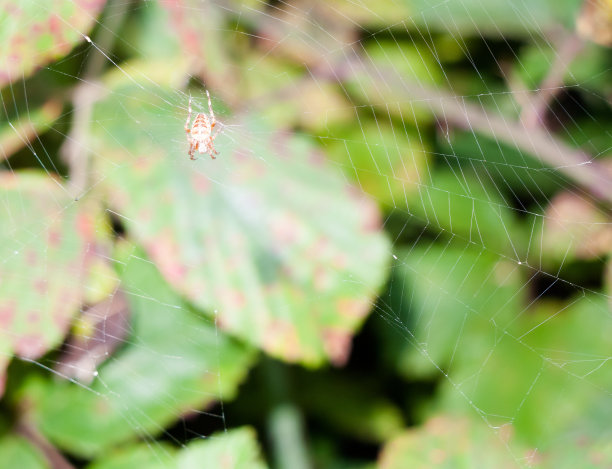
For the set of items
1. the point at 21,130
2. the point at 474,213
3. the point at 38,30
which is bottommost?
the point at 474,213

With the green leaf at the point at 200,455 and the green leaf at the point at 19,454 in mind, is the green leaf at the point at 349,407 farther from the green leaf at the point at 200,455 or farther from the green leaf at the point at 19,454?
the green leaf at the point at 19,454

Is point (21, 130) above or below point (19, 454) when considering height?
above

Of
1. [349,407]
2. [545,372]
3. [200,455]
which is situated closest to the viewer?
[200,455]

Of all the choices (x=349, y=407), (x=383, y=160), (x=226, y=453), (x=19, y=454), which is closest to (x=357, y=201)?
(x=383, y=160)

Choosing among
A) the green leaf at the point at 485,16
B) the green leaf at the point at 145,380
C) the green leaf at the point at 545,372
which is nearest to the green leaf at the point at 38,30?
the green leaf at the point at 145,380

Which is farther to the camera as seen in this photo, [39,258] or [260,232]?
[260,232]

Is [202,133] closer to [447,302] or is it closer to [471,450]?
[447,302]

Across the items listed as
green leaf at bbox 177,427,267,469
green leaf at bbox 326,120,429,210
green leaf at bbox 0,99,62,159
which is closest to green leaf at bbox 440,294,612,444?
green leaf at bbox 326,120,429,210
